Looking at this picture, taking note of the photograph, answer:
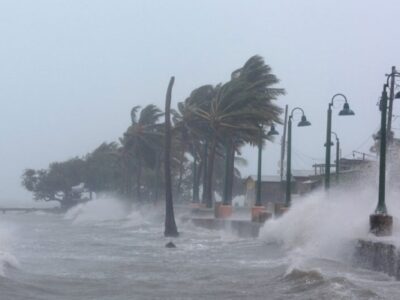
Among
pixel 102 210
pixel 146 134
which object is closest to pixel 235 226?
pixel 146 134

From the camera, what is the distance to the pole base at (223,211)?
4950cm

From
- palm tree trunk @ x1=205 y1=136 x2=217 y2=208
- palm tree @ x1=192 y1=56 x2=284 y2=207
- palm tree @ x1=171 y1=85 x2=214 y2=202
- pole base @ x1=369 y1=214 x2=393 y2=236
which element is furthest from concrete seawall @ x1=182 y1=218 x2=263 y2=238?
pole base @ x1=369 y1=214 x2=393 y2=236

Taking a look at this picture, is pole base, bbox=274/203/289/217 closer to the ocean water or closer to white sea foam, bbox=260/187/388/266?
white sea foam, bbox=260/187/388/266

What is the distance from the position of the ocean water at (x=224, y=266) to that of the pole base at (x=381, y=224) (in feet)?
2.35

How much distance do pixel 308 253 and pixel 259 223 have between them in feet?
47.9

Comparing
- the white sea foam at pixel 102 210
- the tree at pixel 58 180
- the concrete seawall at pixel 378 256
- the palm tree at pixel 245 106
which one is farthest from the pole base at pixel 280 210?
the tree at pixel 58 180

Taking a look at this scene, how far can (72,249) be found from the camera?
99.4ft

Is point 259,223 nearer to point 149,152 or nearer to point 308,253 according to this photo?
point 308,253

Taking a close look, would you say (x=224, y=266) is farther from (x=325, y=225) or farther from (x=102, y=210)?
(x=102, y=210)

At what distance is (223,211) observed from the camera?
49781 millimetres

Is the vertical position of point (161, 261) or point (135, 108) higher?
point (135, 108)

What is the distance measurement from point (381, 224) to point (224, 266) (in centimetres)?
Result: 369

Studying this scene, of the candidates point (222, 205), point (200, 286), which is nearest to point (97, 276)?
point (200, 286)

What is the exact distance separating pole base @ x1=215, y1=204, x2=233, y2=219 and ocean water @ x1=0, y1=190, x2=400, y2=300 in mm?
10760
